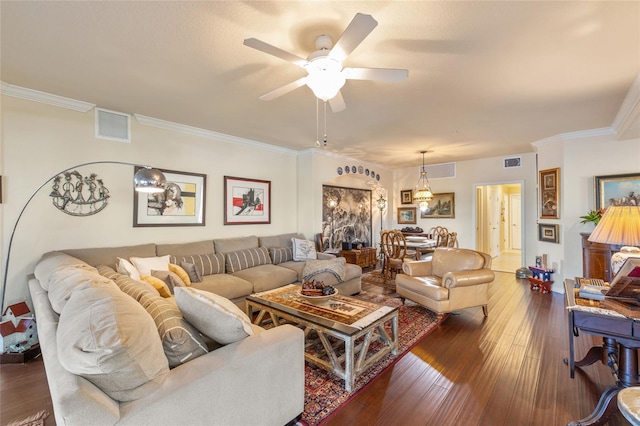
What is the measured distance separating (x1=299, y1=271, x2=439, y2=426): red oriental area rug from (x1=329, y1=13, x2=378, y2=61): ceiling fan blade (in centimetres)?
238

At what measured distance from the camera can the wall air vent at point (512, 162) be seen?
6207mm

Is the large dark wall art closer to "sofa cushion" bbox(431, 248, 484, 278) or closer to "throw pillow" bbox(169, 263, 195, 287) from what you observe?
"sofa cushion" bbox(431, 248, 484, 278)

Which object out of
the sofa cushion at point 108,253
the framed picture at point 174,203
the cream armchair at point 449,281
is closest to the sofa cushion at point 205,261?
the sofa cushion at point 108,253

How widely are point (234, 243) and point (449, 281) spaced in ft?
10.3

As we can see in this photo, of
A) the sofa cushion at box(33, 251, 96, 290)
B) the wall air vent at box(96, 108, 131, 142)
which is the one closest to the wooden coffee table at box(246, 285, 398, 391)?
the sofa cushion at box(33, 251, 96, 290)

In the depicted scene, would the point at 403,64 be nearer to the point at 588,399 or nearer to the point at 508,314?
the point at 588,399

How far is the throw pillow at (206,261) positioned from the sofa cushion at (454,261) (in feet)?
10.2

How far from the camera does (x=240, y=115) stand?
12.1 feet

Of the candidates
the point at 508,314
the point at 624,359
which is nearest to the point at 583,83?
the point at 624,359

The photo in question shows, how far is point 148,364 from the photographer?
1190mm

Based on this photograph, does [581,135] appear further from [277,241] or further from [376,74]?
[277,241]

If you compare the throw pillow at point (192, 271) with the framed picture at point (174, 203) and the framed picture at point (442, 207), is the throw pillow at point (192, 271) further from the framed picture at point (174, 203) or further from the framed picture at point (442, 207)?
the framed picture at point (442, 207)

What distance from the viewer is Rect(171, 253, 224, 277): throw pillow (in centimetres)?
372

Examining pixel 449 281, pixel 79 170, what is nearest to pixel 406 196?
pixel 449 281
